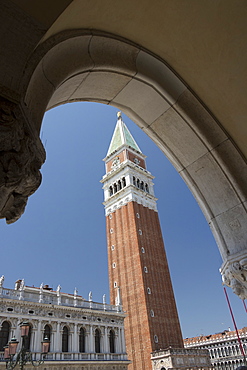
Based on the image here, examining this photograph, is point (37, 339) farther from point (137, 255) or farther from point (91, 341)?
point (137, 255)

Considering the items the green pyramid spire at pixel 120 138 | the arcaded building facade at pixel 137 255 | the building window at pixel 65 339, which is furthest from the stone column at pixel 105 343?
the green pyramid spire at pixel 120 138

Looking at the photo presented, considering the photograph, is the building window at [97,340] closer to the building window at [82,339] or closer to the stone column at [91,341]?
the stone column at [91,341]

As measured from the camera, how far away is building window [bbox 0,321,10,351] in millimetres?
18525

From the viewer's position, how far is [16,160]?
4.10ft

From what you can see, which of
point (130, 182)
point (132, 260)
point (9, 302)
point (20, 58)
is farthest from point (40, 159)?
point (130, 182)

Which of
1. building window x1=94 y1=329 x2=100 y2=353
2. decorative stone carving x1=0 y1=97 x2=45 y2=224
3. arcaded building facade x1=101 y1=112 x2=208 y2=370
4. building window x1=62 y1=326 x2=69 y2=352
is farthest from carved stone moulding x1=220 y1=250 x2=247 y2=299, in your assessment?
arcaded building facade x1=101 y1=112 x2=208 y2=370

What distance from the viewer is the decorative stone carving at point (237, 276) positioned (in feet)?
6.90

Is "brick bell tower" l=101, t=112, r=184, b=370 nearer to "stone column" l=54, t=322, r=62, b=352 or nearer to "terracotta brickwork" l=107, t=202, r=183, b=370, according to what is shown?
"terracotta brickwork" l=107, t=202, r=183, b=370

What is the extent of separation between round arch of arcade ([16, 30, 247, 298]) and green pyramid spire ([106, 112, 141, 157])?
3965cm

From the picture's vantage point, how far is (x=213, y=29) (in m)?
2.12

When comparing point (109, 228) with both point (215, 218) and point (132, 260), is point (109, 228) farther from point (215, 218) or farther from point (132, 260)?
point (215, 218)

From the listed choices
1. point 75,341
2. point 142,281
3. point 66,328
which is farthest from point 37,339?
point 142,281

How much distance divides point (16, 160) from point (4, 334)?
2145 cm

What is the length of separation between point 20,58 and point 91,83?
1034 millimetres
